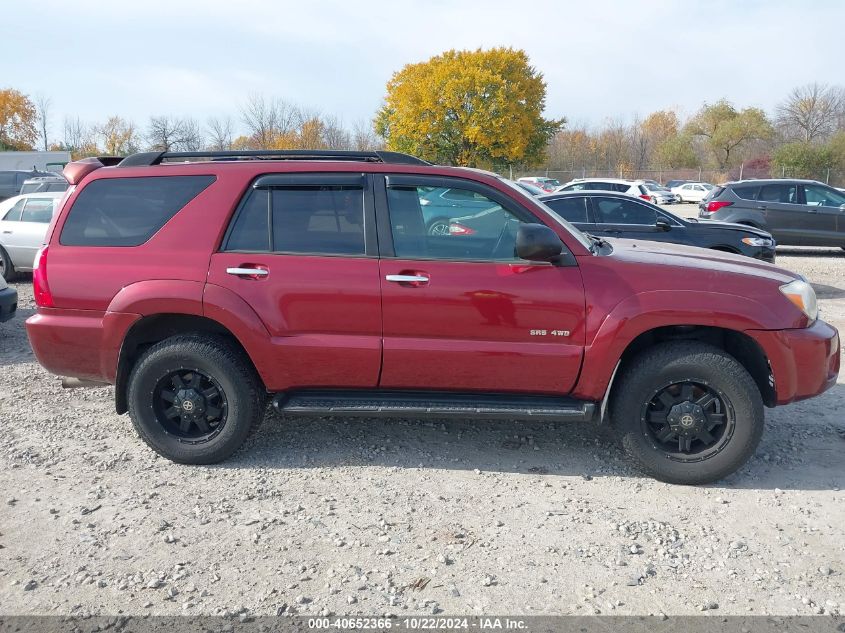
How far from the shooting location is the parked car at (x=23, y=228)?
37.1ft

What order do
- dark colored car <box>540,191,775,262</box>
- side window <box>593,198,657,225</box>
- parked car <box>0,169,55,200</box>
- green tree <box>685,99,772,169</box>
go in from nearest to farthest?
dark colored car <box>540,191,775,262</box>, side window <box>593,198,657,225</box>, parked car <box>0,169,55,200</box>, green tree <box>685,99,772,169</box>

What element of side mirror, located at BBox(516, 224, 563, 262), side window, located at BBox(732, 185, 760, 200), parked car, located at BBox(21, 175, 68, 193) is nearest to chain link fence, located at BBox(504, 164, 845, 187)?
side window, located at BBox(732, 185, 760, 200)

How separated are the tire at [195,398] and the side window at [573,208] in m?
6.87

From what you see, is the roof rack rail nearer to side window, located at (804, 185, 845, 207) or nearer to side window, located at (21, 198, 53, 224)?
side window, located at (21, 198, 53, 224)

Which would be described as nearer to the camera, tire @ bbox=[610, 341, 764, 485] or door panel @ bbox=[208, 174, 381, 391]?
tire @ bbox=[610, 341, 764, 485]

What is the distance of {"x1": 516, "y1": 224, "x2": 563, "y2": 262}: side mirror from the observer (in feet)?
13.0

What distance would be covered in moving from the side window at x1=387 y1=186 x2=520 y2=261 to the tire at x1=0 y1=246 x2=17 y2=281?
9.61m

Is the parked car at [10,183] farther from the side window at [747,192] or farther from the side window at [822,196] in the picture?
the side window at [822,196]

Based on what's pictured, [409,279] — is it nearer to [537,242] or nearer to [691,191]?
[537,242]

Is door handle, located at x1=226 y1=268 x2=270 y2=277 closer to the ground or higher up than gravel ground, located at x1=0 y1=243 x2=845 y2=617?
higher up

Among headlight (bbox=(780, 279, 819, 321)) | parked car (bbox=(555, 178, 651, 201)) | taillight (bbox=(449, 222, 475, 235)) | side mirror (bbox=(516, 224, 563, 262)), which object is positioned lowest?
headlight (bbox=(780, 279, 819, 321))

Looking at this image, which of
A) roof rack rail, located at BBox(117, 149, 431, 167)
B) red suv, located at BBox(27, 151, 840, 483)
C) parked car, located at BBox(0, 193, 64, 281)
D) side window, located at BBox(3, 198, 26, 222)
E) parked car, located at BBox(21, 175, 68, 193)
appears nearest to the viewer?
red suv, located at BBox(27, 151, 840, 483)

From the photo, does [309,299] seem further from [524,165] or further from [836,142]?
[836,142]

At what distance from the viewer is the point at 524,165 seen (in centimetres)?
4134
